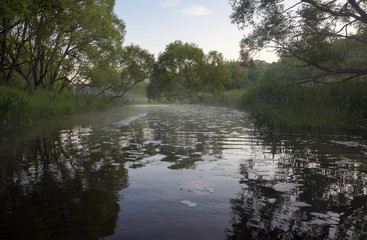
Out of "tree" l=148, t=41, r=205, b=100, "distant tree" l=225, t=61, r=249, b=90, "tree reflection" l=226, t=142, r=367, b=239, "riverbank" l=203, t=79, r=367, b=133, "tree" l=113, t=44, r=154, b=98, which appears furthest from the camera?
"distant tree" l=225, t=61, r=249, b=90

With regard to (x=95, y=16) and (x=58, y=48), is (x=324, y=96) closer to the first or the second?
(x=95, y=16)

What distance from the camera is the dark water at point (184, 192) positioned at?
333 centimetres

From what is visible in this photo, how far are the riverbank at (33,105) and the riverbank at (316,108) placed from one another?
43.2 feet

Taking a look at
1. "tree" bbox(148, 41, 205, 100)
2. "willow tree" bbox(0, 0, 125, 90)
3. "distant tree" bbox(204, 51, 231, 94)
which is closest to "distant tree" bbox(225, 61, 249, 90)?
"distant tree" bbox(204, 51, 231, 94)

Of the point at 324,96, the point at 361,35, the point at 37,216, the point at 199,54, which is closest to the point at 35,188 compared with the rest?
the point at 37,216

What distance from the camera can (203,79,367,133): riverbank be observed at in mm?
11727

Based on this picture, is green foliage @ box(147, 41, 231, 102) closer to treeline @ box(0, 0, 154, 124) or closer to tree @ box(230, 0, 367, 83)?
treeline @ box(0, 0, 154, 124)

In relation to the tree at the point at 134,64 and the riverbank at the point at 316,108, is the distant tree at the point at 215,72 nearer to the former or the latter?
the tree at the point at 134,64

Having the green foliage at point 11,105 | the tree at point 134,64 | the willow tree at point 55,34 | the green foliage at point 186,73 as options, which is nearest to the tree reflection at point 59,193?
the green foliage at point 11,105

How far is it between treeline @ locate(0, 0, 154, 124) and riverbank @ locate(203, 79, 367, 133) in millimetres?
13811

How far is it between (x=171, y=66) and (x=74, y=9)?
1497 inches

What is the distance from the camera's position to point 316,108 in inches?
503

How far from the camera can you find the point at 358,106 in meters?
12.4

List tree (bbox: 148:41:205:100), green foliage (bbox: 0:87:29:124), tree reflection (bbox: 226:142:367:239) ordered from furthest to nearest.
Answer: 1. tree (bbox: 148:41:205:100)
2. green foliage (bbox: 0:87:29:124)
3. tree reflection (bbox: 226:142:367:239)
